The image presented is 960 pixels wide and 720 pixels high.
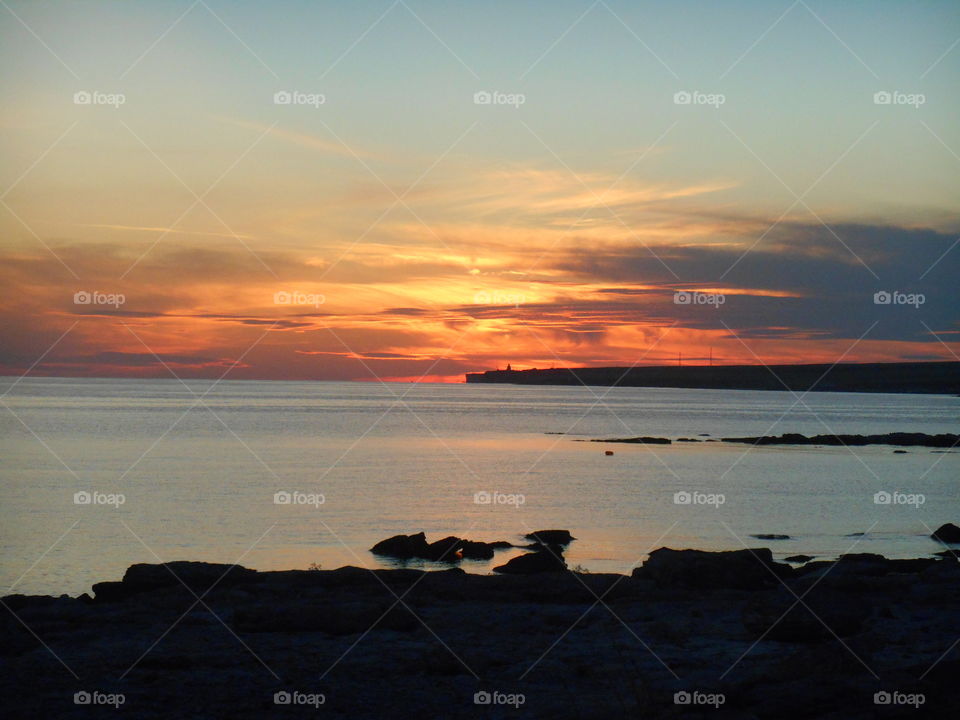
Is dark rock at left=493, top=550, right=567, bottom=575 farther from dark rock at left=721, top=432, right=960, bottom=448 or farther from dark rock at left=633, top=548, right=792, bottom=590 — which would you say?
dark rock at left=721, top=432, right=960, bottom=448

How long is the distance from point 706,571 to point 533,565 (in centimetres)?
548

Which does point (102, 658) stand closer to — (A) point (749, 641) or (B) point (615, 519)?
(A) point (749, 641)

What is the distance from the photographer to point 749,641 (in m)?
14.1

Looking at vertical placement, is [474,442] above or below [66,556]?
above

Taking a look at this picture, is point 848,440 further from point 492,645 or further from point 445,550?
point 492,645

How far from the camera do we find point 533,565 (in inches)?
925

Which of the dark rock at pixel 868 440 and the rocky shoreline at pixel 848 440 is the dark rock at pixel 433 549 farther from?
the dark rock at pixel 868 440

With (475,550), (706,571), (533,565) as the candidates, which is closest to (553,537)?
(475,550)

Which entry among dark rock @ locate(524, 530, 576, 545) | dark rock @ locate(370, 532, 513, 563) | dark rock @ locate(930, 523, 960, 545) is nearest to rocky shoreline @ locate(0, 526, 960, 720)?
dark rock @ locate(370, 532, 513, 563)

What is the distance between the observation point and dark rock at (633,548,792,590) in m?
19.0

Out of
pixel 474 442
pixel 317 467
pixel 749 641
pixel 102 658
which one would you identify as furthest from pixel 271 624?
pixel 474 442

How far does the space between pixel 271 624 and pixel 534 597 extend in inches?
212

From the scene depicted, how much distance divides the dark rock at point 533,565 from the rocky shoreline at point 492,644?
3.28 meters

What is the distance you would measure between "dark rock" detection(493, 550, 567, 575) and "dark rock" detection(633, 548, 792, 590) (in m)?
3.32
